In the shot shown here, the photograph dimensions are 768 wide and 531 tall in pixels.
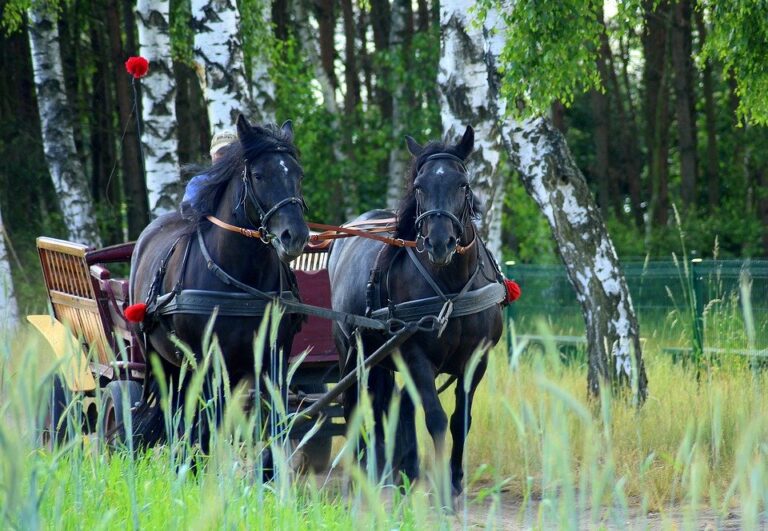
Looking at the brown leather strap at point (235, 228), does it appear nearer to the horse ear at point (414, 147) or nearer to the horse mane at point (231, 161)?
the horse mane at point (231, 161)

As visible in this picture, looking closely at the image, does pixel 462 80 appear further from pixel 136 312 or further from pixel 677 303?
pixel 136 312

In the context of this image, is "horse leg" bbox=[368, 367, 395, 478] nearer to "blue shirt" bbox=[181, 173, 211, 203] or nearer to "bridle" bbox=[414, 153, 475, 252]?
"bridle" bbox=[414, 153, 475, 252]

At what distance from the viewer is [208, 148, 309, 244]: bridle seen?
581cm

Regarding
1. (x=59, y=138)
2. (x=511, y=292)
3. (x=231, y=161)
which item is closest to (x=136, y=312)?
(x=231, y=161)

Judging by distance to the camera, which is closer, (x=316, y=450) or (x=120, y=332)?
(x=120, y=332)

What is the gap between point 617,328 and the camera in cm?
864

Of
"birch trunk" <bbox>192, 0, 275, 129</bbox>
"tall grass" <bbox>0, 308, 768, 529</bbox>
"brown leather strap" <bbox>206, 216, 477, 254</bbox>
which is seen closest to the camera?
"tall grass" <bbox>0, 308, 768, 529</bbox>

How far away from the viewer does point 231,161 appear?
6.28m

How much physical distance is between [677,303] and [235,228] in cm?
692

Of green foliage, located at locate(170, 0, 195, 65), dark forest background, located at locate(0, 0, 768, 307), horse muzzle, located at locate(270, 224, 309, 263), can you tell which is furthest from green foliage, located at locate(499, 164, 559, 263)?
horse muzzle, located at locate(270, 224, 309, 263)

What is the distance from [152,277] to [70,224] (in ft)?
34.0

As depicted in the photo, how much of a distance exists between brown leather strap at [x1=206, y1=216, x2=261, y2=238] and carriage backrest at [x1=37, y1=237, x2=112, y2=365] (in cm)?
121

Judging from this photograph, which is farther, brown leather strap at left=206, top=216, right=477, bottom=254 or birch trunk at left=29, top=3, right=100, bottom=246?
birch trunk at left=29, top=3, right=100, bottom=246

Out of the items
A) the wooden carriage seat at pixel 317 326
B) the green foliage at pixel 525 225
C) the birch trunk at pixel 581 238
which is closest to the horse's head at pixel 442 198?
the wooden carriage seat at pixel 317 326
